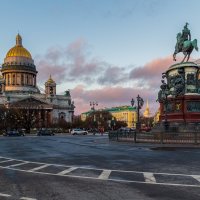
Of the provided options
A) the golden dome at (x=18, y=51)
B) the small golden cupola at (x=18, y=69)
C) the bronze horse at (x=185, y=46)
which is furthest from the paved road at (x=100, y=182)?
the golden dome at (x=18, y=51)

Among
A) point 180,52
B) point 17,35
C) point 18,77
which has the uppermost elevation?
point 17,35

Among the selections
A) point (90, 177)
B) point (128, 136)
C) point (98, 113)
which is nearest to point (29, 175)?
point (90, 177)

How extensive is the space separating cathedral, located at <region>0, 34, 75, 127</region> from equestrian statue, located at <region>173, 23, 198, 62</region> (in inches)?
5313

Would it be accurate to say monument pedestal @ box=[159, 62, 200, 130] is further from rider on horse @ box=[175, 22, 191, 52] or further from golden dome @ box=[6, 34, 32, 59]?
golden dome @ box=[6, 34, 32, 59]

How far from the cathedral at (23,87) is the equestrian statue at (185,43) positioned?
134961 millimetres

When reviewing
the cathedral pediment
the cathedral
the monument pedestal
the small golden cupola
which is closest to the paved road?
the monument pedestal

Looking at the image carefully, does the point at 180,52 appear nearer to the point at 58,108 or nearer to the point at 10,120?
the point at 10,120

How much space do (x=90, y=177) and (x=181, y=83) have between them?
3096cm

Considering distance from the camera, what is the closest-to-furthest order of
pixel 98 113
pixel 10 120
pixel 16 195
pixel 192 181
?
pixel 16 195
pixel 192 181
pixel 10 120
pixel 98 113

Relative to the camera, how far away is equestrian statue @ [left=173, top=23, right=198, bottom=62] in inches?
1825

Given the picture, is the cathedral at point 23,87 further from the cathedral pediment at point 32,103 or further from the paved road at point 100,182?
the paved road at point 100,182

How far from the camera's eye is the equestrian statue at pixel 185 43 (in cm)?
4634

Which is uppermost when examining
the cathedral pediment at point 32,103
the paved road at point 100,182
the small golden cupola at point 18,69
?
the small golden cupola at point 18,69

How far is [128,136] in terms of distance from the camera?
→ 43156 mm
